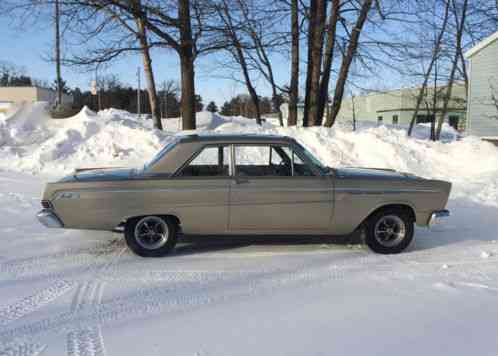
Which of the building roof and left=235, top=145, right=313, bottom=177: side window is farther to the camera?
the building roof

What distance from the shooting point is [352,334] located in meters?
3.28

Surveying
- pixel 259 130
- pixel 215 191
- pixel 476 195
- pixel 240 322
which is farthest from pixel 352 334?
pixel 259 130

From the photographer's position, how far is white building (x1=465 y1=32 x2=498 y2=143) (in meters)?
18.7

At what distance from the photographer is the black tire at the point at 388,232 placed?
5.44 metres

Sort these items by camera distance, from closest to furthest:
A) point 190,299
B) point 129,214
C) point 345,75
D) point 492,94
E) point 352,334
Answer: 1. point 352,334
2. point 190,299
3. point 129,214
4. point 345,75
5. point 492,94

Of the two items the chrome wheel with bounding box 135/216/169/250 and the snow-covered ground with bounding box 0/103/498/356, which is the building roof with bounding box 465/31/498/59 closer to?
the snow-covered ground with bounding box 0/103/498/356

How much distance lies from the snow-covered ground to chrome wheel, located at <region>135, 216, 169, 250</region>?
23cm

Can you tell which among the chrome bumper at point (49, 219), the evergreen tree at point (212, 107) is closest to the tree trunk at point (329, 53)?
the chrome bumper at point (49, 219)

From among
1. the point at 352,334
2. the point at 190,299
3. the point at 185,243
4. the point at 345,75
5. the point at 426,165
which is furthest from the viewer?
the point at 345,75

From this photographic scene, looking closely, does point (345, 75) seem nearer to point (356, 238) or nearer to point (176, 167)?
point (356, 238)

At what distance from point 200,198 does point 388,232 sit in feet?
8.31

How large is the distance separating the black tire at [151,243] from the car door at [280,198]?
0.75 meters

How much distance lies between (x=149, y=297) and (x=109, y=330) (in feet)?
2.23

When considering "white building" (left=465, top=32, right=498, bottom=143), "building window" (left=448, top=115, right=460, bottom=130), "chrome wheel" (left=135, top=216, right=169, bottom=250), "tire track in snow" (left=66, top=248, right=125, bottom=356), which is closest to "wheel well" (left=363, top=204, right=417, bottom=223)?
"chrome wheel" (left=135, top=216, right=169, bottom=250)
